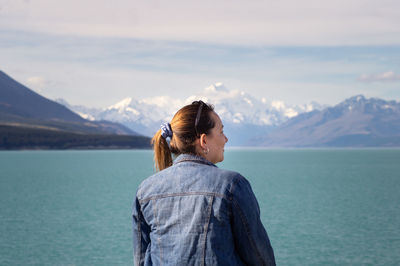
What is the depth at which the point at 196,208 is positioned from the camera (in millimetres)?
4258

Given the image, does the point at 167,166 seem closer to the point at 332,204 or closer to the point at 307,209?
the point at 307,209

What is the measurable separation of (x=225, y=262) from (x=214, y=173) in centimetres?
70

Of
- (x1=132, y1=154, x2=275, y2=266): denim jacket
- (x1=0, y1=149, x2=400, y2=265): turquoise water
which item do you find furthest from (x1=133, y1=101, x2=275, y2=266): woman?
(x1=0, y1=149, x2=400, y2=265): turquoise water

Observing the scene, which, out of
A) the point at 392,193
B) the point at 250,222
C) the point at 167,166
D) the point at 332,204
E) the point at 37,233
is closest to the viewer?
the point at 250,222

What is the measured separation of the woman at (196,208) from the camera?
4160mm

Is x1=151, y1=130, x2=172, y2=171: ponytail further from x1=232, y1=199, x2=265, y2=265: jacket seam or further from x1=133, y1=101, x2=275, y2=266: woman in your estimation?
x1=232, y1=199, x2=265, y2=265: jacket seam

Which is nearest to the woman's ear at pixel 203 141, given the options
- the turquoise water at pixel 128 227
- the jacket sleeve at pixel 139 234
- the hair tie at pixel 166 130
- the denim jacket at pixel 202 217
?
the denim jacket at pixel 202 217

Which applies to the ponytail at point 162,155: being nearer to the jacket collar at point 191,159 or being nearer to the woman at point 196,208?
the woman at point 196,208

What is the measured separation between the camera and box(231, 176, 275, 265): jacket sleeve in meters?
4.12

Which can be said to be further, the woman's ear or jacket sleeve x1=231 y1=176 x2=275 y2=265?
the woman's ear

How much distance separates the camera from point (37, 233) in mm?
31875

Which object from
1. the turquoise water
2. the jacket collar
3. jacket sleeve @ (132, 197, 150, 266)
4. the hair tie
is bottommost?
the turquoise water

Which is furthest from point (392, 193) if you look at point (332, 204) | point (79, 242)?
point (79, 242)

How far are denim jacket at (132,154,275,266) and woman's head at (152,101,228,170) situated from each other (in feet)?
0.29
